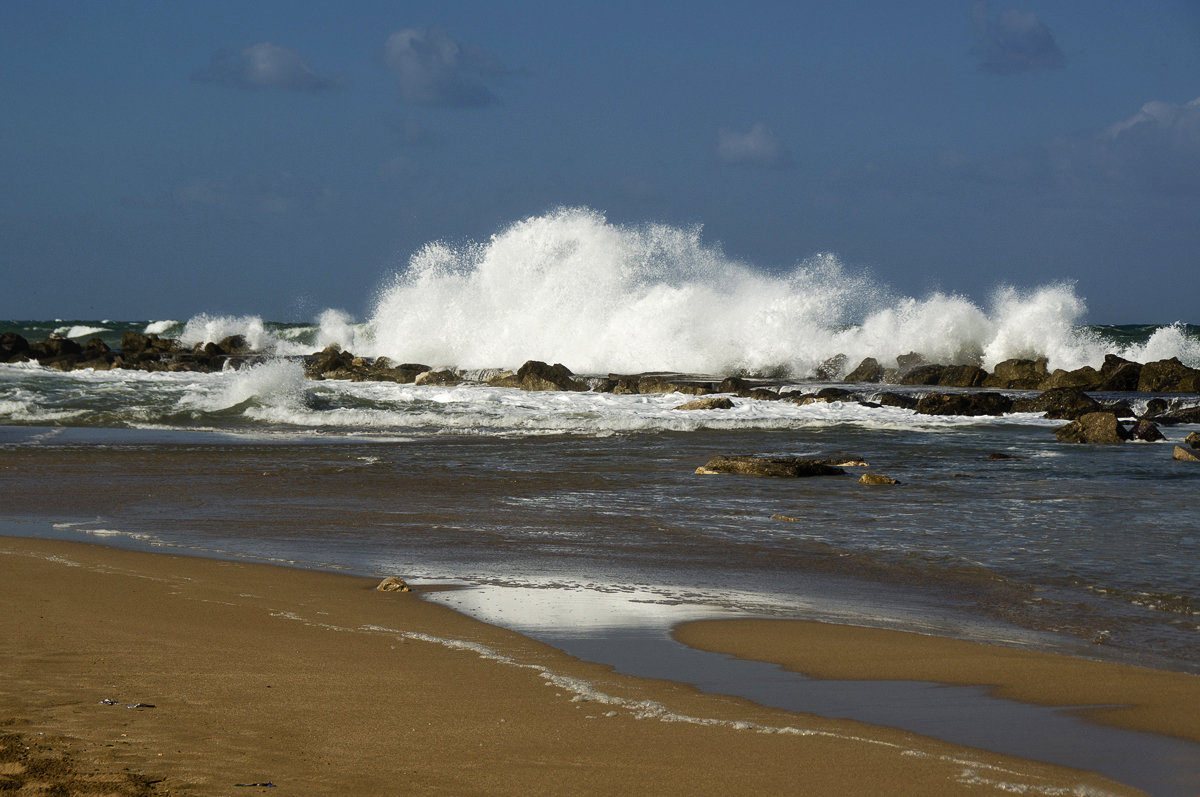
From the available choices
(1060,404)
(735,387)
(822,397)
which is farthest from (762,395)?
(1060,404)

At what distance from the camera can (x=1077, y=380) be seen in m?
22.9

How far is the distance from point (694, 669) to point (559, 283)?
28390 millimetres

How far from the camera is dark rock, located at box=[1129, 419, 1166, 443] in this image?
1446 cm

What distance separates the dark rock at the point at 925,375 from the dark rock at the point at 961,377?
0.27ft

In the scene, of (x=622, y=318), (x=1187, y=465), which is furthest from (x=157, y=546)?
(x=622, y=318)

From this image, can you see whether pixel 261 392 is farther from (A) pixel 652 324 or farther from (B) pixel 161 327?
(B) pixel 161 327

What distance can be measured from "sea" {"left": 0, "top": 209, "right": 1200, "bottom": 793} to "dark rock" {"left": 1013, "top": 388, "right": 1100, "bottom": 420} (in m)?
0.76

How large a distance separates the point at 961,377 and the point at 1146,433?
33.6ft

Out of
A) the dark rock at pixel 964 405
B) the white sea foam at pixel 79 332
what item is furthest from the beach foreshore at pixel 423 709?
the white sea foam at pixel 79 332

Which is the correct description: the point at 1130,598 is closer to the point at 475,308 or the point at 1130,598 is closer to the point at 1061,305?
the point at 1061,305

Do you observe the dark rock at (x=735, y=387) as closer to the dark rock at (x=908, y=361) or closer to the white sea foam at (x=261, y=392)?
the dark rock at (x=908, y=361)

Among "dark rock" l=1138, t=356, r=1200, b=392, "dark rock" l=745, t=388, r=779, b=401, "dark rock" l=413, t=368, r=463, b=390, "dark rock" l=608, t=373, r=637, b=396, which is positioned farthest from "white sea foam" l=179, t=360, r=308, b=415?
"dark rock" l=1138, t=356, r=1200, b=392

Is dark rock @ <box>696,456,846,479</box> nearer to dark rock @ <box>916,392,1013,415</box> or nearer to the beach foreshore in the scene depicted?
the beach foreshore

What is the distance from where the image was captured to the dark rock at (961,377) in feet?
80.2
